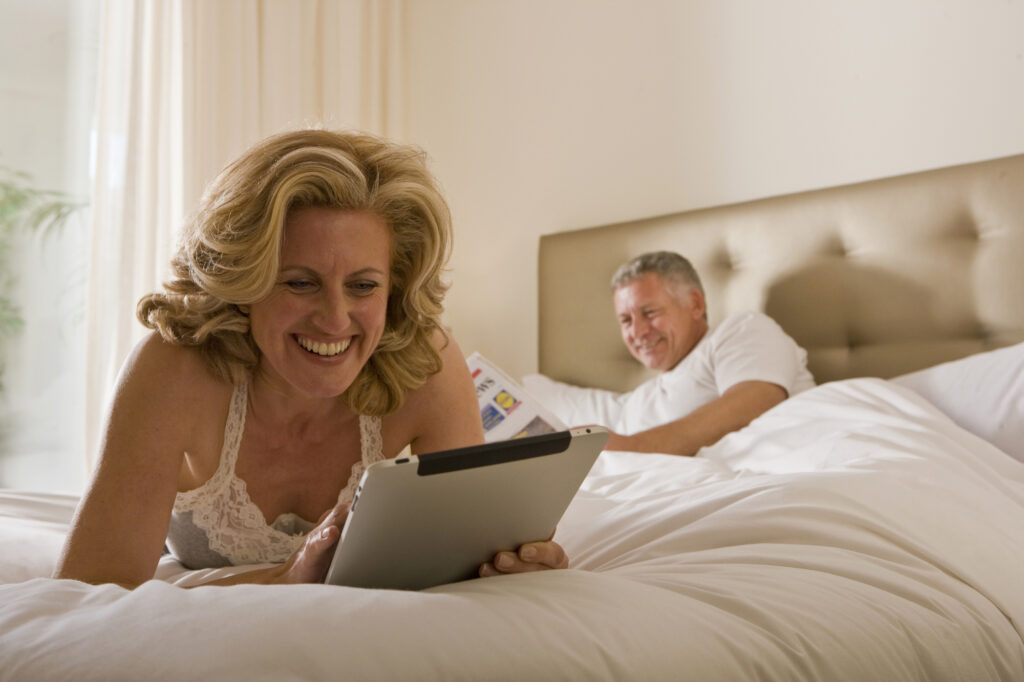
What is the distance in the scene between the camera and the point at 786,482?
1027 millimetres

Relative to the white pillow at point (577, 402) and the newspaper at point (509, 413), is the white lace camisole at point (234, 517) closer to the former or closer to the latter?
the newspaper at point (509, 413)

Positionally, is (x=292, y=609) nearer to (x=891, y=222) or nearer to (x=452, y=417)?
(x=452, y=417)

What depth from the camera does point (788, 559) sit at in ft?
2.84

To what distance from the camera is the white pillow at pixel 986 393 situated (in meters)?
1.58

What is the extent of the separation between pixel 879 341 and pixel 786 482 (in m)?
1.15

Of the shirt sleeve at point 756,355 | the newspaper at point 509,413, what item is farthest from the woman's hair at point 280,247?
the shirt sleeve at point 756,355

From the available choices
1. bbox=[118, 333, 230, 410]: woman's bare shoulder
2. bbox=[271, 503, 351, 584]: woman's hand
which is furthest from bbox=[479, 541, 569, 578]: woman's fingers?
bbox=[118, 333, 230, 410]: woman's bare shoulder

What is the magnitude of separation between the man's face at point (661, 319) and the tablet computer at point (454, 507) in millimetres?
1372

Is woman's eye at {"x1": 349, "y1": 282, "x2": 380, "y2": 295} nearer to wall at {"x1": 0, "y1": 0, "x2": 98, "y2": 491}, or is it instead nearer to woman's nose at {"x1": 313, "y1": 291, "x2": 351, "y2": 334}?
woman's nose at {"x1": 313, "y1": 291, "x2": 351, "y2": 334}

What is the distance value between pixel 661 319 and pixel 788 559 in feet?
4.56

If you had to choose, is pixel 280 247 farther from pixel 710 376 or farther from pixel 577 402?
pixel 577 402

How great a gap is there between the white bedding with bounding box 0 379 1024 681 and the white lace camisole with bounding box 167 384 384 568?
0.07 meters

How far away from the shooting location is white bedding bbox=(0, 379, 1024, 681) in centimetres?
59

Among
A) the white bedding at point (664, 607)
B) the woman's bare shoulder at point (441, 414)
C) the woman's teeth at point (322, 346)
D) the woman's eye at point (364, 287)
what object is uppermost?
the woman's eye at point (364, 287)
